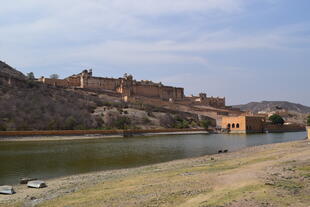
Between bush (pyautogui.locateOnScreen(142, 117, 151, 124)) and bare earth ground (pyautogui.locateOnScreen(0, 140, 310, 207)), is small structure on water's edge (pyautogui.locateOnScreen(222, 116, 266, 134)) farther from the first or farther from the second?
bare earth ground (pyautogui.locateOnScreen(0, 140, 310, 207))

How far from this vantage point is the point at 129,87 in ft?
269

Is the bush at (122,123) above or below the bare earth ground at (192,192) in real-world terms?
above

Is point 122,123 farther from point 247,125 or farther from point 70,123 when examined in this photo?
point 247,125

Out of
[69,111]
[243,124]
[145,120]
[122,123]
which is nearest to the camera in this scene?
[69,111]

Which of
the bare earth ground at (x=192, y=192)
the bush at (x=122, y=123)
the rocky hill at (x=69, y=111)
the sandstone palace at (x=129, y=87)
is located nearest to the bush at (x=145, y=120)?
the rocky hill at (x=69, y=111)

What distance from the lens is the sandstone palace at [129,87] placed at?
7505cm

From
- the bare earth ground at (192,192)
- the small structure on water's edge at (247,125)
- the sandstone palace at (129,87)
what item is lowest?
the bare earth ground at (192,192)

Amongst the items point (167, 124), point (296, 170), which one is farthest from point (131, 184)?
point (167, 124)

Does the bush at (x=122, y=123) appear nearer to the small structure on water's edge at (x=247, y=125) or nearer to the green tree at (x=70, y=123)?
the green tree at (x=70, y=123)

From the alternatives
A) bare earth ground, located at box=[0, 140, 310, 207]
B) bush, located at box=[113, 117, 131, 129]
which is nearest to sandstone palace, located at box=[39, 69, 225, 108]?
bush, located at box=[113, 117, 131, 129]

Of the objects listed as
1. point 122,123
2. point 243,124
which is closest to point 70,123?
point 122,123

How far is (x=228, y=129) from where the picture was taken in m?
62.5

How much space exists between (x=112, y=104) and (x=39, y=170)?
46401mm

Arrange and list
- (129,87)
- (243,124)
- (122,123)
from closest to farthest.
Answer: (122,123)
(243,124)
(129,87)
